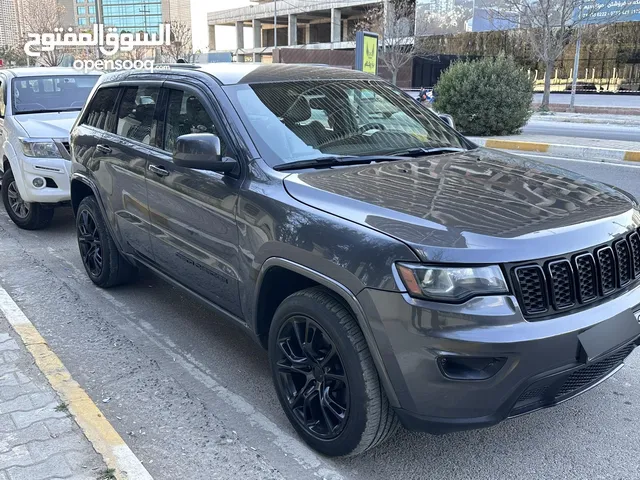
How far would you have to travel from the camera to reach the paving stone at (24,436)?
293 centimetres

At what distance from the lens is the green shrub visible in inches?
578

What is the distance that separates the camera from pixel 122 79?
185 inches

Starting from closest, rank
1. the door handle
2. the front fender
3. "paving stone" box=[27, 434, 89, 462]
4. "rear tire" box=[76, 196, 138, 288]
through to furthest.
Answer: "paving stone" box=[27, 434, 89, 462], the door handle, "rear tire" box=[76, 196, 138, 288], the front fender

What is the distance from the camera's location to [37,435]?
2975 millimetres

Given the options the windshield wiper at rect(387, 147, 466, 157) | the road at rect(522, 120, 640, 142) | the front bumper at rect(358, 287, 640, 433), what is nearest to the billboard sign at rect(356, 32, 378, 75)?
the road at rect(522, 120, 640, 142)

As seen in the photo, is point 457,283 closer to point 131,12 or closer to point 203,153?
point 203,153

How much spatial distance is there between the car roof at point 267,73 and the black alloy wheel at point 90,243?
1.59 metres

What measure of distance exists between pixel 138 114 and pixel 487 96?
11.9 metres

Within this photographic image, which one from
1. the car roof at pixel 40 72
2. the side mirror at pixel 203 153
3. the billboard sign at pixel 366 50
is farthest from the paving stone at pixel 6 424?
the billboard sign at pixel 366 50

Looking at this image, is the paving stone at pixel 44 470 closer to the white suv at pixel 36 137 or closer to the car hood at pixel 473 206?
the car hood at pixel 473 206

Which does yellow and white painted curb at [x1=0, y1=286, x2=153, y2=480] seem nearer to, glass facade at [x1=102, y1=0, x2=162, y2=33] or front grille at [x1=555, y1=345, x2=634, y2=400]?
front grille at [x1=555, y1=345, x2=634, y2=400]

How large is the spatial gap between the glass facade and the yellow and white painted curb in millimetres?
119269

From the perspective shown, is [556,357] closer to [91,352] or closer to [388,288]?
[388,288]

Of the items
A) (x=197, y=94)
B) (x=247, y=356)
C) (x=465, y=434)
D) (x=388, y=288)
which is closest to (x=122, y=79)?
(x=197, y=94)
